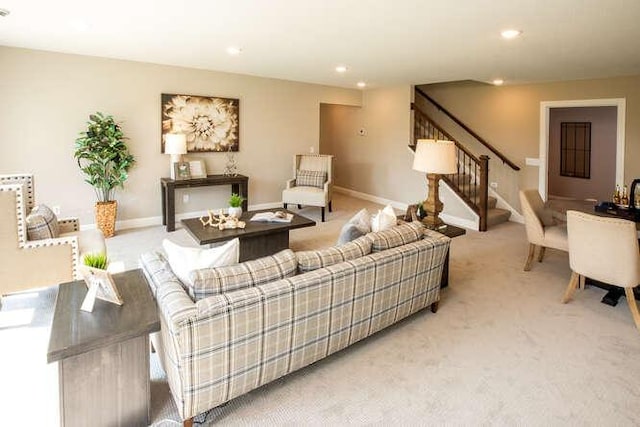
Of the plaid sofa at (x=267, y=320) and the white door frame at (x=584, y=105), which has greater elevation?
the white door frame at (x=584, y=105)

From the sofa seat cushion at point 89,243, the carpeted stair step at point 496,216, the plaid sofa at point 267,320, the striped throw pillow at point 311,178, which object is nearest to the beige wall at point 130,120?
the striped throw pillow at point 311,178

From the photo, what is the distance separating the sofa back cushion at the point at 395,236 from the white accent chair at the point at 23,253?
236 centimetres

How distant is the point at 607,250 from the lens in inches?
125

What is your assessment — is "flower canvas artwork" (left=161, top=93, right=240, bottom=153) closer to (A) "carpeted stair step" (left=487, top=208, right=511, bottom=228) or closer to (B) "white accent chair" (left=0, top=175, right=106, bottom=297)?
(B) "white accent chair" (left=0, top=175, right=106, bottom=297)

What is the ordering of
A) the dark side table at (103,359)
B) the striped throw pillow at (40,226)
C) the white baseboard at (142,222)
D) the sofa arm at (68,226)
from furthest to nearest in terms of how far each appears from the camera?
the white baseboard at (142,222)
the sofa arm at (68,226)
the striped throw pillow at (40,226)
the dark side table at (103,359)

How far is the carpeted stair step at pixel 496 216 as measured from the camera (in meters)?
6.45

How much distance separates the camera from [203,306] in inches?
73.5

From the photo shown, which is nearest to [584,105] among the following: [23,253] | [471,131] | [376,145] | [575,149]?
[471,131]

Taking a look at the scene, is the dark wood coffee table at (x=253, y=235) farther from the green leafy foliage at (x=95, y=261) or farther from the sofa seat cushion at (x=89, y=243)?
the green leafy foliage at (x=95, y=261)

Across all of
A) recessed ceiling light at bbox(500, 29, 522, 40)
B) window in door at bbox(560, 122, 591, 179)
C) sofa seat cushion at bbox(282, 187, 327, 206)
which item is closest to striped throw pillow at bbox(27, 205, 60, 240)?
sofa seat cushion at bbox(282, 187, 327, 206)

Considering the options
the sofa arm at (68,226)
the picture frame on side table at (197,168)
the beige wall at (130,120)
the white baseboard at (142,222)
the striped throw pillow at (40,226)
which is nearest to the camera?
the striped throw pillow at (40,226)

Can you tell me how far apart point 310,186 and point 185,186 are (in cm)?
220

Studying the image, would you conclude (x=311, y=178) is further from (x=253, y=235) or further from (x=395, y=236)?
(x=395, y=236)

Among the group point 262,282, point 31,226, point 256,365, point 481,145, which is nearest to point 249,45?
point 31,226
